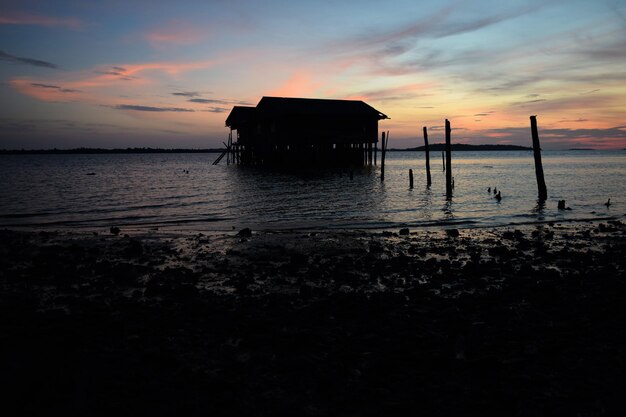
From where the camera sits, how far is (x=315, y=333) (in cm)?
560

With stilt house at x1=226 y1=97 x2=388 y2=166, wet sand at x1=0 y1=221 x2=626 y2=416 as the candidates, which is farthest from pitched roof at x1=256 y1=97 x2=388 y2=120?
wet sand at x1=0 y1=221 x2=626 y2=416

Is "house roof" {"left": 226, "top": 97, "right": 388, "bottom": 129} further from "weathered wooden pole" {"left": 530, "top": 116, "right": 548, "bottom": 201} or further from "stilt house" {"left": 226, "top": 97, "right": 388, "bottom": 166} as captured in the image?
"weathered wooden pole" {"left": 530, "top": 116, "right": 548, "bottom": 201}

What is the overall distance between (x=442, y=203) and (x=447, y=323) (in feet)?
56.9

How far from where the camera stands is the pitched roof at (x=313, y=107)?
4430 cm

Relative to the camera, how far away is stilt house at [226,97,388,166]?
45312 mm

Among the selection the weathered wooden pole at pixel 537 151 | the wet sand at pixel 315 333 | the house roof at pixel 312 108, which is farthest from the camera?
the house roof at pixel 312 108

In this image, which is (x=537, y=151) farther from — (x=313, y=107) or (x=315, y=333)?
(x=313, y=107)

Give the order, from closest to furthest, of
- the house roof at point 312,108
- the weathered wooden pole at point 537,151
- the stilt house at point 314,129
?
the weathered wooden pole at point 537,151 → the house roof at point 312,108 → the stilt house at point 314,129

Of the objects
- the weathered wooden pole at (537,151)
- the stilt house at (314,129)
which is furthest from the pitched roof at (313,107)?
the weathered wooden pole at (537,151)

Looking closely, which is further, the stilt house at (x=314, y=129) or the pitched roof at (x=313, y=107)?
the stilt house at (x=314, y=129)

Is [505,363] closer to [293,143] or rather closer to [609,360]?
[609,360]

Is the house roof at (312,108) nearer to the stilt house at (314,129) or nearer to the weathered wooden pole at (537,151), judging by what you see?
the stilt house at (314,129)

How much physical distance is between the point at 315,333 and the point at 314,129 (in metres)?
41.8

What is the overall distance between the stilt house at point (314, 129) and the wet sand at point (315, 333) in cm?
3614
